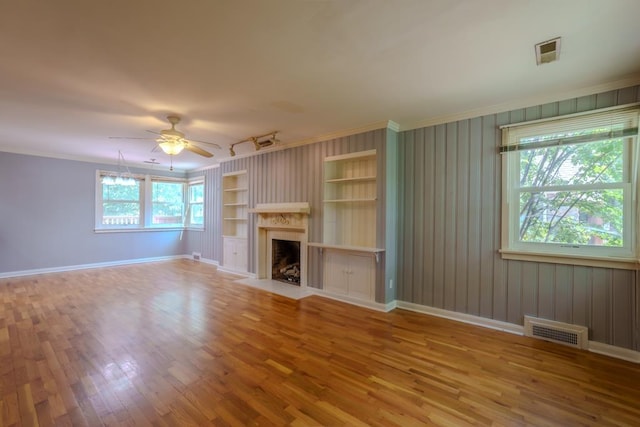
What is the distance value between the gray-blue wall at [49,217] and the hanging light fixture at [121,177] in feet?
0.77

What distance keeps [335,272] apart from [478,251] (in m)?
2.06

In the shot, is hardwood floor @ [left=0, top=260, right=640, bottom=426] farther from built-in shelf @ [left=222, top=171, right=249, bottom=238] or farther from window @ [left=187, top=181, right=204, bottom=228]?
window @ [left=187, top=181, right=204, bottom=228]

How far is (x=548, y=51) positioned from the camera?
2.19m

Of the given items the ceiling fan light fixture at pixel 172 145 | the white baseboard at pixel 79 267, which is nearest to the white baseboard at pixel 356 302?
the ceiling fan light fixture at pixel 172 145

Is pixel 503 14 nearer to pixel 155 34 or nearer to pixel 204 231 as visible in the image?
pixel 155 34

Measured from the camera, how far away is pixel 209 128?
13.8 ft

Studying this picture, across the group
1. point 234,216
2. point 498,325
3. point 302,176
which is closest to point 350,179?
point 302,176

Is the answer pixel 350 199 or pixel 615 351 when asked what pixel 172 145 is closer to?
pixel 350 199

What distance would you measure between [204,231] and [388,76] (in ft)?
21.2

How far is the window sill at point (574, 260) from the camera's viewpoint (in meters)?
2.61

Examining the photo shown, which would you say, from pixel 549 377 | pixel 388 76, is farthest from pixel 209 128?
pixel 549 377

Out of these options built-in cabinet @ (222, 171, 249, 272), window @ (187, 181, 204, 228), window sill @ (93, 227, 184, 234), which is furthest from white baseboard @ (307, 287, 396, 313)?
window sill @ (93, 227, 184, 234)

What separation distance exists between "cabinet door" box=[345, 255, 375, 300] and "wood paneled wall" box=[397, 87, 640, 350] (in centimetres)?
43

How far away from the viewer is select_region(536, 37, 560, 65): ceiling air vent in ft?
6.86
